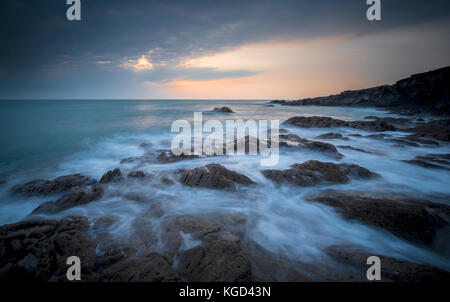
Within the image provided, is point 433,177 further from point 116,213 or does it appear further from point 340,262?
point 116,213

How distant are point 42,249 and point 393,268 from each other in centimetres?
502

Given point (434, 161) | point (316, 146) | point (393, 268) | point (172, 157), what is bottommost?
point (393, 268)

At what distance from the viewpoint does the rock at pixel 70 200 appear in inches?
164

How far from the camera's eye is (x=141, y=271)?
2.45m

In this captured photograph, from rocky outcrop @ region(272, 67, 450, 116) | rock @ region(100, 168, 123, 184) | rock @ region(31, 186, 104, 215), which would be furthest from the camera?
rocky outcrop @ region(272, 67, 450, 116)

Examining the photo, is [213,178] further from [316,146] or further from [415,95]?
[415,95]

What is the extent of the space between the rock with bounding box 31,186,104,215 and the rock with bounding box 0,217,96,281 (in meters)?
1.07

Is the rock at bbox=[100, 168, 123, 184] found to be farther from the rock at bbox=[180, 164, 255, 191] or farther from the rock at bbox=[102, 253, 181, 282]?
the rock at bbox=[102, 253, 181, 282]

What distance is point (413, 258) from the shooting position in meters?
2.95

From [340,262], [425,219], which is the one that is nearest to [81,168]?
[340,262]

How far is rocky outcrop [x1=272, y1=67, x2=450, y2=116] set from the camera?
24.3m

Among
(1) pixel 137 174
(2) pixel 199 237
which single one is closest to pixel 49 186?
(1) pixel 137 174

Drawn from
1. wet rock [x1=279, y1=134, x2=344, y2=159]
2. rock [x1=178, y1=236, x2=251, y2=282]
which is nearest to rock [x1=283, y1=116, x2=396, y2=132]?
wet rock [x1=279, y1=134, x2=344, y2=159]

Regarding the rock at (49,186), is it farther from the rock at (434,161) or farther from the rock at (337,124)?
the rock at (337,124)
